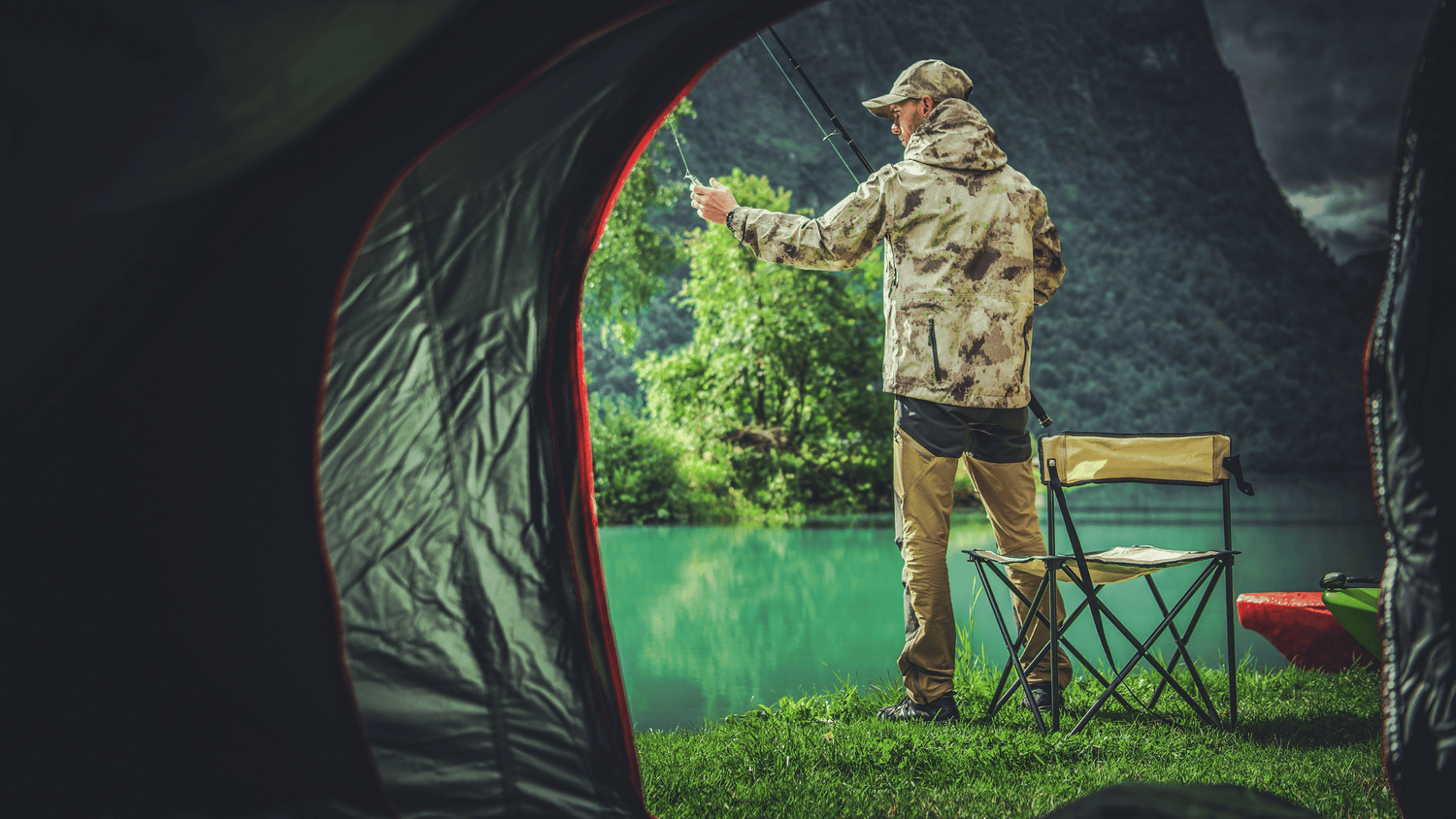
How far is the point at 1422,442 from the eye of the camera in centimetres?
114

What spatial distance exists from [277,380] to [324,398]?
11 centimetres

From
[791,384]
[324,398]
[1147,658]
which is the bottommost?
[1147,658]

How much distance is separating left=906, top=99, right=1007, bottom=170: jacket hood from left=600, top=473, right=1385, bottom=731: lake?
5.60 feet

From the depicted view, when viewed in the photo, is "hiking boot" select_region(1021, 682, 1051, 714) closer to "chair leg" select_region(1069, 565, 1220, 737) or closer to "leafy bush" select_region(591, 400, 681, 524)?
"chair leg" select_region(1069, 565, 1220, 737)

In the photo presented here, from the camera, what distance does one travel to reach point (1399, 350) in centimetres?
116

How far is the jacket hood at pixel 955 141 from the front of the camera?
87.4 inches

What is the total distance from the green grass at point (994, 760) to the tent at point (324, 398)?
43 centimetres

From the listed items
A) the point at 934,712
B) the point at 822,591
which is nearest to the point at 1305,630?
the point at 934,712

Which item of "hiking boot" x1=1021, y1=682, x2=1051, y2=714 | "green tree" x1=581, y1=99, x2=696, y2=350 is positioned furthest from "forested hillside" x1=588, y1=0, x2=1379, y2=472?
"hiking boot" x1=1021, y1=682, x2=1051, y2=714

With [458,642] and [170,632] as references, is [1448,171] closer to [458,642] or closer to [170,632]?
[458,642]

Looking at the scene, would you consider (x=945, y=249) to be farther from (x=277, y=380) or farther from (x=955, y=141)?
(x=277, y=380)

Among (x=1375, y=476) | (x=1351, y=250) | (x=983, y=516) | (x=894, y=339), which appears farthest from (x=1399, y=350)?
(x=1351, y=250)

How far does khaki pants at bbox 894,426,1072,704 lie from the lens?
2.22m

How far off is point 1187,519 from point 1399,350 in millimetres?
9387
